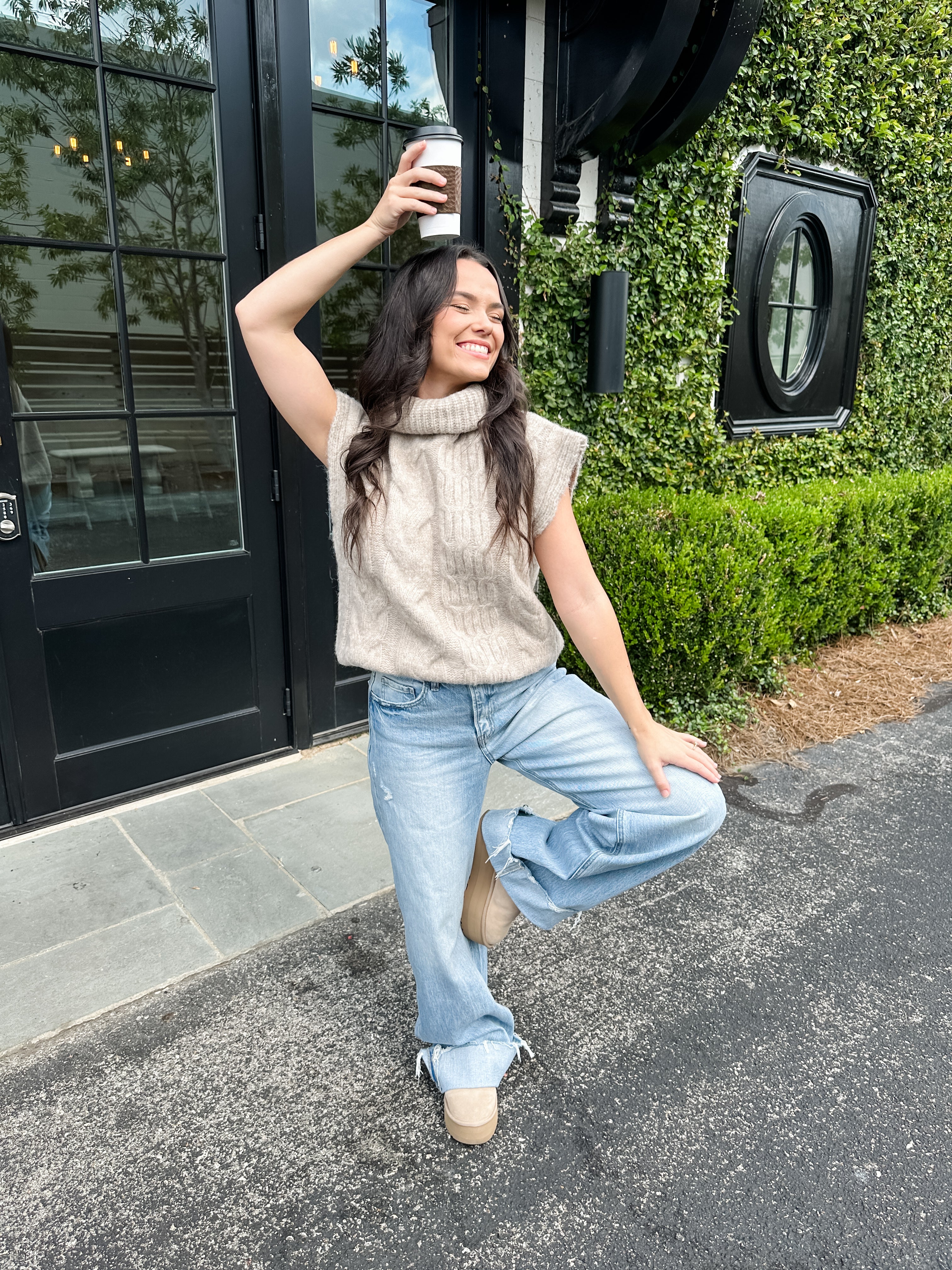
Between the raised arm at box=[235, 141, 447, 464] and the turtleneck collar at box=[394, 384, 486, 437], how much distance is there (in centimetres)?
20

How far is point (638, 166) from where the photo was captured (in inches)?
174

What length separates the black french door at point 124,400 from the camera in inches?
113

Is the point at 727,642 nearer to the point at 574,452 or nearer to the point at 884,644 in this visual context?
the point at 884,644

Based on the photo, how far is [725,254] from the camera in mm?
4941

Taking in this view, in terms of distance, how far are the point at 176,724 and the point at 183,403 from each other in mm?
1272

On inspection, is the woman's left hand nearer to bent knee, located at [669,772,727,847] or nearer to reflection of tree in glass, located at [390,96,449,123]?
bent knee, located at [669,772,727,847]

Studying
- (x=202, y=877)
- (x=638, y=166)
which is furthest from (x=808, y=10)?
(x=202, y=877)

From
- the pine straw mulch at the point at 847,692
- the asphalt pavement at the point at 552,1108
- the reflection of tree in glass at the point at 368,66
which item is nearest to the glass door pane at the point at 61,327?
the reflection of tree in glass at the point at 368,66

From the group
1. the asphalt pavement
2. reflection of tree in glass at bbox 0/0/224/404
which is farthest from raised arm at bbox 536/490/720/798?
reflection of tree in glass at bbox 0/0/224/404

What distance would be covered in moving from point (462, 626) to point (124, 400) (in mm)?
2071

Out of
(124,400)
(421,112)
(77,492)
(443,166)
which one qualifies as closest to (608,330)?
(421,112)

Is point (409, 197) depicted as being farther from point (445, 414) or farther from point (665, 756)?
point (665, 756)

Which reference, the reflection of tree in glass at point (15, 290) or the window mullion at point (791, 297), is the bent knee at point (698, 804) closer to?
the reflection of tree in glass at point (15, 290)

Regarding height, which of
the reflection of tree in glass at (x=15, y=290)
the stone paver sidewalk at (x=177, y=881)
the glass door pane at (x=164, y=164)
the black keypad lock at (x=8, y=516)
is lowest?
the stone paver sidewalk at (x=177, y=881)
